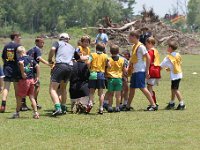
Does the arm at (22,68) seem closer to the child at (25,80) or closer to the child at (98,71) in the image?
the child at (25,80)

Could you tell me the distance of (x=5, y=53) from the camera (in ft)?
41.2

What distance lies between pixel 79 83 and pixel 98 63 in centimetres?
76

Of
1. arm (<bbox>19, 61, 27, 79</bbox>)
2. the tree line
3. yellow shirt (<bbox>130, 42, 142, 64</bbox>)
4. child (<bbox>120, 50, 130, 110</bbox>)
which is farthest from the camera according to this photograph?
the tree line

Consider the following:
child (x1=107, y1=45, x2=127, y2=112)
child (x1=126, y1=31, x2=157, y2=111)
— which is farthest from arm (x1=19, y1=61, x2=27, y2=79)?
child (x1=126, y1=31, x2=157, y2=111)

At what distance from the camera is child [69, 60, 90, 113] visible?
12711 mm

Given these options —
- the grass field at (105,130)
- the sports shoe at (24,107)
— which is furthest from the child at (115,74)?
the sports shoe at (24,107)

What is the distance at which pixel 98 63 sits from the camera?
1239cm

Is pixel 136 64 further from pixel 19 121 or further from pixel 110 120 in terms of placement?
pixel 19 121

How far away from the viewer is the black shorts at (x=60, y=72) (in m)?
11.9

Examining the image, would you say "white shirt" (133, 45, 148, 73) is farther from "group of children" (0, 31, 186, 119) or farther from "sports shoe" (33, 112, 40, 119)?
"sports shoe" (33, 112, 40, 119)

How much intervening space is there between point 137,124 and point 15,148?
306 centimetres

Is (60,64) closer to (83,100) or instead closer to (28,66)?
(28,66)

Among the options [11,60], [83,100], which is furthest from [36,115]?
[11,60]

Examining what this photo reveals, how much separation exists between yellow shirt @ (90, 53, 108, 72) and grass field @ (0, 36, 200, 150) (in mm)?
987
